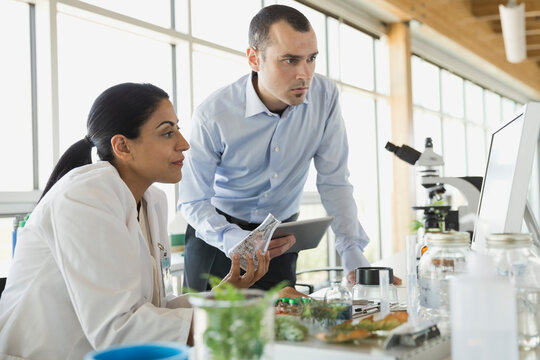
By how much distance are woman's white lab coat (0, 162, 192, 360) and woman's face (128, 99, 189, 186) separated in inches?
6.7

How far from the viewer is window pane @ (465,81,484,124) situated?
9750mm

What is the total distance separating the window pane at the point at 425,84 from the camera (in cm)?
787

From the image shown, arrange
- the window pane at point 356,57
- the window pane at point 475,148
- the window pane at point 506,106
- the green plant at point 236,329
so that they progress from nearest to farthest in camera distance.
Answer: the green plant at point 236,329
the window pane at point 356,57
the window pane at point 475,148
the window pane at point 506,106

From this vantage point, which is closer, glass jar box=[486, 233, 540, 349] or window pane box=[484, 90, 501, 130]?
glass jar box=[486, 233, 540, 349]

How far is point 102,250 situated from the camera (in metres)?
1.24

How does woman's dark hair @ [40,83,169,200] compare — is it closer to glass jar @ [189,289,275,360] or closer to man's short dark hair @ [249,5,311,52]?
man's short dark hair @ [249,5,311,52]

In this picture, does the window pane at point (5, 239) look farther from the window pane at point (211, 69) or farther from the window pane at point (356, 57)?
the window pane at point (356, 57)

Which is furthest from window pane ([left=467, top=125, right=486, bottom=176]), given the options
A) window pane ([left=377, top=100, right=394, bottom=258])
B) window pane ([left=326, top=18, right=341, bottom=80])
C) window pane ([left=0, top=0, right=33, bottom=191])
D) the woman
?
the woman

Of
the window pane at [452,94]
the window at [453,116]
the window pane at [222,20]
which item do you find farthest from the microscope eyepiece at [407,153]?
the window pane at [452,94]

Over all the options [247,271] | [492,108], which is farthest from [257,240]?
[492,108]

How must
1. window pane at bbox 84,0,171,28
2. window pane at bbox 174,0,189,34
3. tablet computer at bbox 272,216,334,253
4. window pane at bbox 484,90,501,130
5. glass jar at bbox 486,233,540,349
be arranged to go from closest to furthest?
glass jar at bbox 486,233,540,349 < tablet computer at bbox 272,216,334,253 < window pane at bbox 84,0,171,28 < window pane at bbox 174,0,189,34 < window pane at bbox 484,90,501,130

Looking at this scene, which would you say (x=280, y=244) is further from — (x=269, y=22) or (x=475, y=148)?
(x=475, y=148)

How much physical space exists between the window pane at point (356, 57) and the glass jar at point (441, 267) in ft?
17.4

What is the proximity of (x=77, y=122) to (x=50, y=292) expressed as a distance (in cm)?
228
